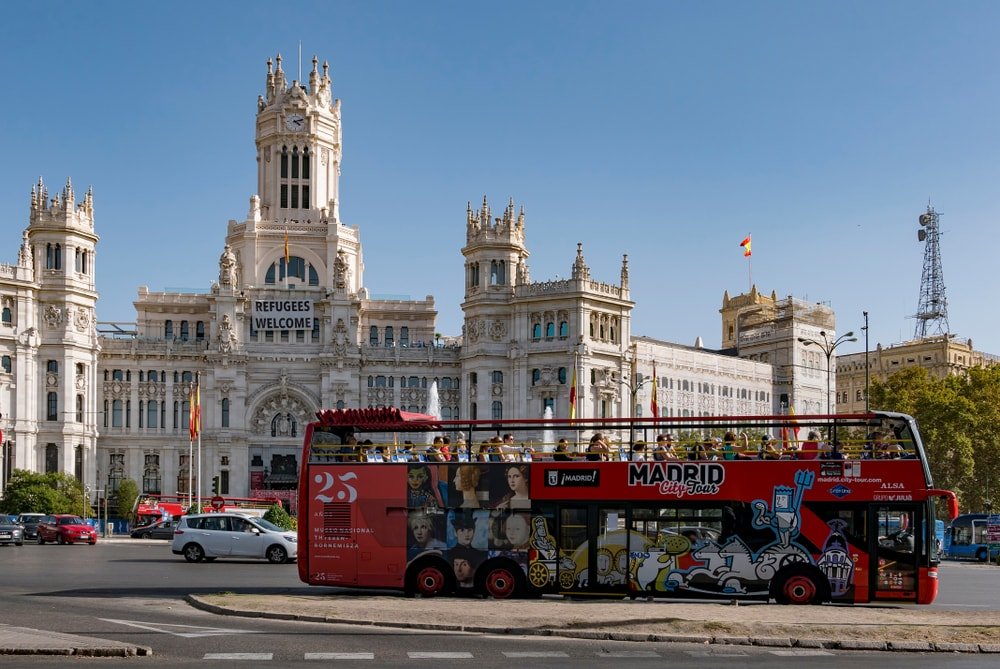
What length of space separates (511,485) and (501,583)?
248 cm

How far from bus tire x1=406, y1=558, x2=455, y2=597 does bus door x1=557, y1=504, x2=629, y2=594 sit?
9.59ft

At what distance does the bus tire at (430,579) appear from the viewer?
1348 inches

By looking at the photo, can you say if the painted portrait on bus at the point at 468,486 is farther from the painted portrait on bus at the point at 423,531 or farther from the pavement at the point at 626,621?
the pavement at the point at 626,621

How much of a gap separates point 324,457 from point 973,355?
14637 centimetres

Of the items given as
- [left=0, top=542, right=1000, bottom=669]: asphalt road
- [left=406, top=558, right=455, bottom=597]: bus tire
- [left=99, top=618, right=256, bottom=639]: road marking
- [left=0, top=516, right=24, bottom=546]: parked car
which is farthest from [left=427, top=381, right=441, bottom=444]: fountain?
[left=99, top=618, right=256, bottom=639]: road marking

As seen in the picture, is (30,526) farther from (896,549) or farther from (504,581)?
(896,549)

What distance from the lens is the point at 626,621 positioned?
→ 28.0 meters

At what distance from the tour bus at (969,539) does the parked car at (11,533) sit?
50877mm

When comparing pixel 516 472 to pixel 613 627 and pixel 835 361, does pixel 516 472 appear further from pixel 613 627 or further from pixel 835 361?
pixel 835 361

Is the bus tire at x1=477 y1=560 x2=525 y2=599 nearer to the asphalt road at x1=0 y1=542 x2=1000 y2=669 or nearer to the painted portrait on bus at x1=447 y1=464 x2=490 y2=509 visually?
the painted portrait on bus at x1=447 y1=464 x2=490 y2=509

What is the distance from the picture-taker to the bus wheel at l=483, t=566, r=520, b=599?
33.9 m

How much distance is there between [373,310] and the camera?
123 metres

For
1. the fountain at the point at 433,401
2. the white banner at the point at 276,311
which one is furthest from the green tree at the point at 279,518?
the white banner at the point at 276,311

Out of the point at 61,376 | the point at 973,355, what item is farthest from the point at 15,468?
the point at 973,355
